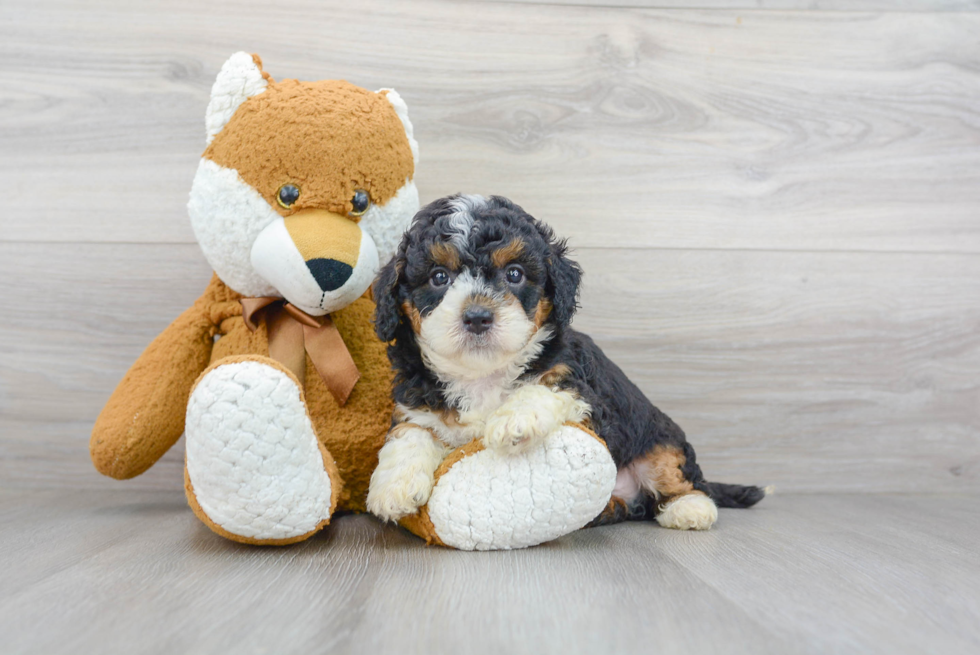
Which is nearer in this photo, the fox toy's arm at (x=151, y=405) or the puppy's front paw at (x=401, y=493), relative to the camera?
the puppy's front paw at (x=401, y=493)

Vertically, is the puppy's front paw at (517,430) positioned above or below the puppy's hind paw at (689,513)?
above

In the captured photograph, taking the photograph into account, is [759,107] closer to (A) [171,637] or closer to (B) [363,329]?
(B) [363,329]

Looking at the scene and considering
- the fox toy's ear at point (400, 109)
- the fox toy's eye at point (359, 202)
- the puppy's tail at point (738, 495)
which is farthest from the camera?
the puppy's tail at point (738, 495)

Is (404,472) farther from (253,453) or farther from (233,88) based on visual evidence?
(233,88)

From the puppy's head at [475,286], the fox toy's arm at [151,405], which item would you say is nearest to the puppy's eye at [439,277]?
the puppy's head at [475,286]

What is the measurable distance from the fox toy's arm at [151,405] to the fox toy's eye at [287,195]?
0.38 metres

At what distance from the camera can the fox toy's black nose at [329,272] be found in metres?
1.42

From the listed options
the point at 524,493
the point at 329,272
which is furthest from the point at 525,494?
the point at 329,272

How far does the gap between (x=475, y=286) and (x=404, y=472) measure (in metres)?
0.38

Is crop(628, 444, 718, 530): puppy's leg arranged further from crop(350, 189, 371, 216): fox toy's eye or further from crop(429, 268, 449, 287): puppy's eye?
crop(350, 189, 371, 216): fox toy's eye

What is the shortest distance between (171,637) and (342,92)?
3.67 feet

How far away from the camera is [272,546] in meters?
1.33

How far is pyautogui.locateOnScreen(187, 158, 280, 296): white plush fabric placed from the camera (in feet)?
4.83

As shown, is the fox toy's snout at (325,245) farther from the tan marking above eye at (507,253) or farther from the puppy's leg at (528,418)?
the puppy's leg at (528,418)
